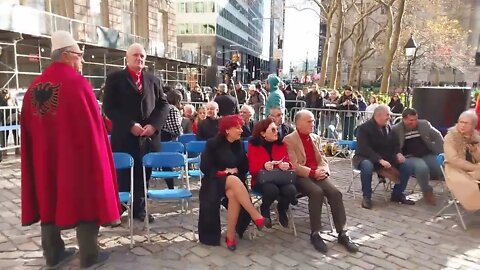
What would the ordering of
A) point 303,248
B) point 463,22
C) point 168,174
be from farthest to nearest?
point 463,22
point 168,174
point 303,248

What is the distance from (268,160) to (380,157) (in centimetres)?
211

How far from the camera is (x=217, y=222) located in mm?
4320

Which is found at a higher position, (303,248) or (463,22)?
(463,22)

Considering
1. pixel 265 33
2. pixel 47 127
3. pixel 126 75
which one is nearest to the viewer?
pixel 47 127

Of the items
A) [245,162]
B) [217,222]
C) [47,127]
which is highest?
[47,127]

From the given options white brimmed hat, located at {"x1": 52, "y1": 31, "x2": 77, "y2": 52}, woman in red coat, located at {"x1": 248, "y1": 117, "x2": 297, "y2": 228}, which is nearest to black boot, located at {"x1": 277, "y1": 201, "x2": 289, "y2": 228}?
woman in red coat, located at {"x1": 248, "y1": 117, "x2": 297, "y2": 228}

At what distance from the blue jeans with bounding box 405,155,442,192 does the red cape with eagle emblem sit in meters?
4.41

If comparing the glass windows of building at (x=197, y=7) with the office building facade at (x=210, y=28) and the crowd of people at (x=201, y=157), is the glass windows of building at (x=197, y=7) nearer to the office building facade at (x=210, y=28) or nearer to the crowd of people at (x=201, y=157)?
the office building facade at (x=210, y=28)

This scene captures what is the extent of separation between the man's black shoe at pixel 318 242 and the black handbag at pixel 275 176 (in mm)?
661

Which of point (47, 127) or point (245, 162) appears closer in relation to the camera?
point (47, 127)

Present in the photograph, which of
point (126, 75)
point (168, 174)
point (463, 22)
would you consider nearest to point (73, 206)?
point (126, 75)

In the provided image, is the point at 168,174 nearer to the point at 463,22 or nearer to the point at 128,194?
the point at 128,194

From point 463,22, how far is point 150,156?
69.0 meters

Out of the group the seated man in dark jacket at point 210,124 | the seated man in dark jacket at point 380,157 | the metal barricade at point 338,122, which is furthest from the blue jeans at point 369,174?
the metal barricade at point 338,122
